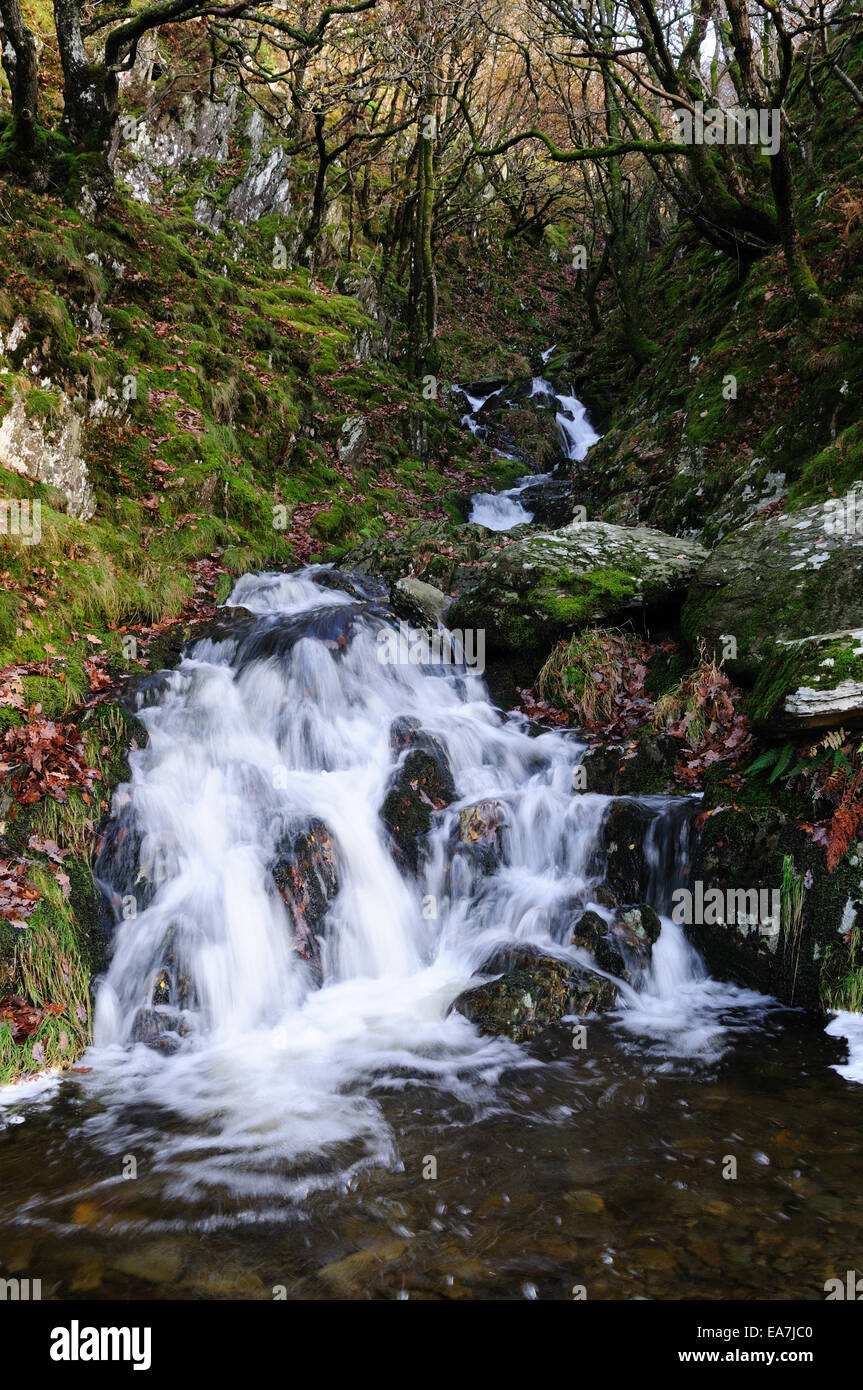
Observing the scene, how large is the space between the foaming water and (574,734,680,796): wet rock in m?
0.26

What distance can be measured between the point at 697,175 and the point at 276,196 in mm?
14686

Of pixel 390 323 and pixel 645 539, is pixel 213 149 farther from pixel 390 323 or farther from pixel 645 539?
pixel 645 539

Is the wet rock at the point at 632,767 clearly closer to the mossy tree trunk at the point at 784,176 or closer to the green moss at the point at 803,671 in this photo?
the green moss at the point at 803,671

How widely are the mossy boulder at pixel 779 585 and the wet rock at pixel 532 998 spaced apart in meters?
3.48

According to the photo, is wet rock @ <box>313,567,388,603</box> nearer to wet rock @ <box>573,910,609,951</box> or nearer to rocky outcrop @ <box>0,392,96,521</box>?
rocky outcrop @ <box>0,392,96,521</box>

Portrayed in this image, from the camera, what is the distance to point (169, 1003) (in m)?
5.76

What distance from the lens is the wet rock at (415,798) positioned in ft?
24.1

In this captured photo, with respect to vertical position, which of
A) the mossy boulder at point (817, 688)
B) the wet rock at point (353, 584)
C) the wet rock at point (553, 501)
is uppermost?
the wet rock at point (553, 501)

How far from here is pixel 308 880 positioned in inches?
266

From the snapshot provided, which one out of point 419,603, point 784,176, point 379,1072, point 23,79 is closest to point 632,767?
point 379,1072

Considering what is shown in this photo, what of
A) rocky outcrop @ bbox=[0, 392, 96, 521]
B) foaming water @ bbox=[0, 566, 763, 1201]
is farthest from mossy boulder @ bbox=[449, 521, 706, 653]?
rocky outcrop @ bbox=[0, 392, 96, 521]

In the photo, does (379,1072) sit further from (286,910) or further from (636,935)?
(636,935)

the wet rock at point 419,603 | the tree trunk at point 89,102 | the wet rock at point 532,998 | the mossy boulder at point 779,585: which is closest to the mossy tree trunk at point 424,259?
the tree trunk at point 89,102
